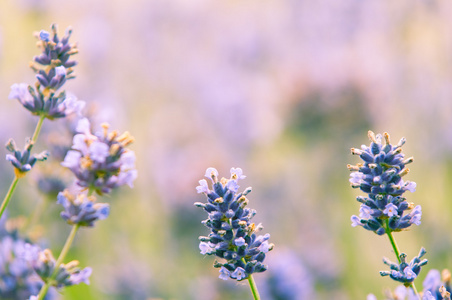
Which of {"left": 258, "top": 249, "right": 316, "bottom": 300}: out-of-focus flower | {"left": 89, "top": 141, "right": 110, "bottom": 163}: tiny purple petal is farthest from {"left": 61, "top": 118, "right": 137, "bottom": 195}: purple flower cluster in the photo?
{"left": 258, "top": 249, "right": 316, "bottom": 300}: out-of-focus flower

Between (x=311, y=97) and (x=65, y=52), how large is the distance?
337 cm

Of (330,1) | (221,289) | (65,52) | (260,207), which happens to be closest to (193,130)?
(260,207)

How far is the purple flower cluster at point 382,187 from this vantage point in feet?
4.33

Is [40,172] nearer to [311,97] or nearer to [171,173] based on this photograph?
[171,173]

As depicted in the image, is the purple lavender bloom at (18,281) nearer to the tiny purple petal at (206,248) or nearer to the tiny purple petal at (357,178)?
the tiny purple petal at (206,248)

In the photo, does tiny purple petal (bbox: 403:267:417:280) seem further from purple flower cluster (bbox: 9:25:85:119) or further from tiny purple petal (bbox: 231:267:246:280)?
purple flower cluster (bbox: 9:25:85:119)

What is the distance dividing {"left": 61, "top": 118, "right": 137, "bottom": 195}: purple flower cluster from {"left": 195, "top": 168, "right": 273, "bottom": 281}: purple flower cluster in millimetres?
214

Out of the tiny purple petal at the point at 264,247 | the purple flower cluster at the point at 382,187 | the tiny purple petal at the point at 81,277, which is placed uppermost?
the purple flower cluster at the point at 382,187

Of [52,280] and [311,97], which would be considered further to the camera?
[311,97]

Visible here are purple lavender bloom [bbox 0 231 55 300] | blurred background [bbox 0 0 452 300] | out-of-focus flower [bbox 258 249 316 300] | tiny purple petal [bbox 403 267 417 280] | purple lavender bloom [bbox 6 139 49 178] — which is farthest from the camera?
blurred background [bbox 0 0 452 300]

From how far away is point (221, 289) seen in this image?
316 centimetres

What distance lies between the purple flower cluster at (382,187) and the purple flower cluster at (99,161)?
564 mm

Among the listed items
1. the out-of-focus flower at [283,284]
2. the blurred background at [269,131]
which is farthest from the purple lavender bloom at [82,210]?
the out-of-focus flower at [283,284]

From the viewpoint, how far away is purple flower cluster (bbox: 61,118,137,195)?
135cm
